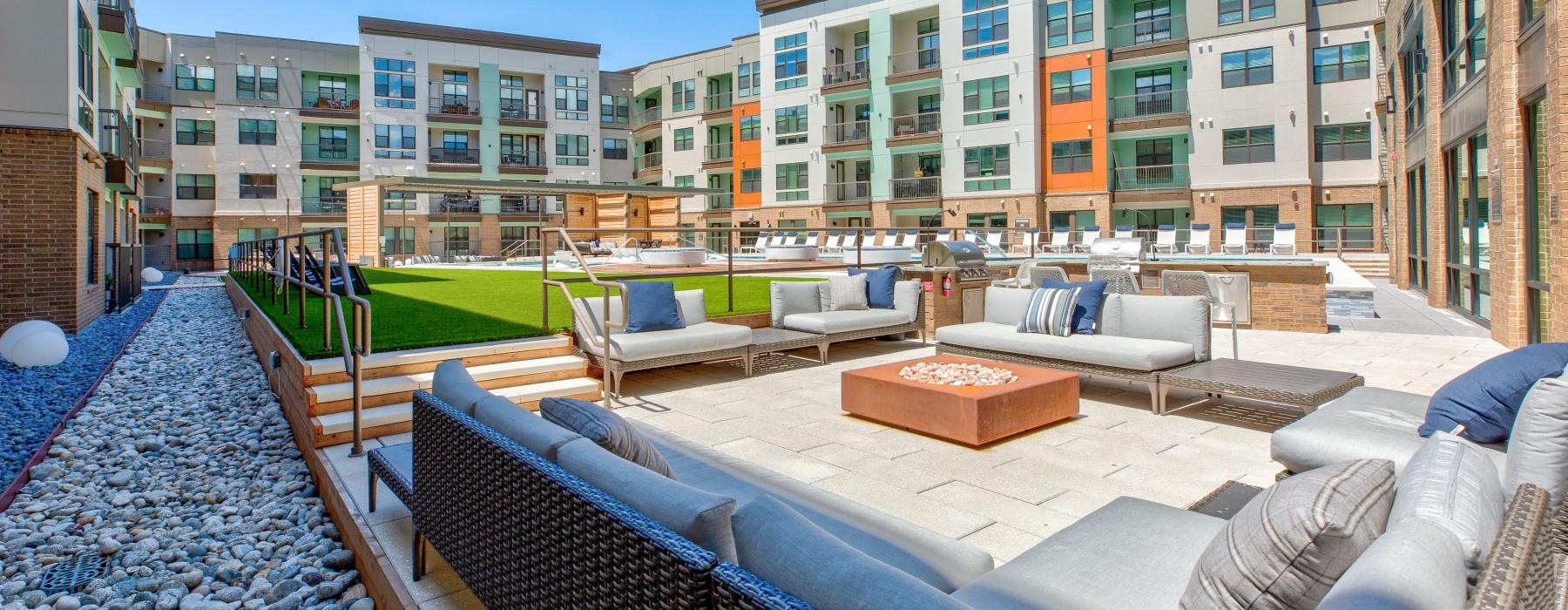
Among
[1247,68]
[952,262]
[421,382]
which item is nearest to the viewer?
[421,382]

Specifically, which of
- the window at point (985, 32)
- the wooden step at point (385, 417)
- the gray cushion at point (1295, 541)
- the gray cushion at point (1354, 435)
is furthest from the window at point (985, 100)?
the gray cushion at point (1295, 541)

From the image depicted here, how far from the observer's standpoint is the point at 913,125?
3538 centimetres

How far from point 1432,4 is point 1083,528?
1528 centimetres

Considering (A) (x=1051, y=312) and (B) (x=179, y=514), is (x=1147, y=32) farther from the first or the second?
(B) (x=179, y=514)

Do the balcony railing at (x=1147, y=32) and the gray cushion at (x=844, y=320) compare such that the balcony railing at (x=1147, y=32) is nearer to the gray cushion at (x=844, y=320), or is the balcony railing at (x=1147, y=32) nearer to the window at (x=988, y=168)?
the window at (x=988, y=168)

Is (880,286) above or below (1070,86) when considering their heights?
below

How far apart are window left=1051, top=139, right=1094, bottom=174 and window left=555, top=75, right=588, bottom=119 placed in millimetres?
25441

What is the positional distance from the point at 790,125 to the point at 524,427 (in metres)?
36.6

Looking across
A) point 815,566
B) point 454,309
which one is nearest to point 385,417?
point 454,309

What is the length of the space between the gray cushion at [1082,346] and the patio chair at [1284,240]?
20.3 metres

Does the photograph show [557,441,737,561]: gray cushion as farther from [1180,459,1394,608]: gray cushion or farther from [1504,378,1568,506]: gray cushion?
[1504,378,1568,506]: gray cushion

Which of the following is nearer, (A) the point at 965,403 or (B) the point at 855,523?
(B) the point at 855,523

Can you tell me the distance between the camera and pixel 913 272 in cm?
1088

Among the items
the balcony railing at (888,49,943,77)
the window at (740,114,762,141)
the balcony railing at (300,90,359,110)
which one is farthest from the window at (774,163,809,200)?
the balcony railing at (300,90,359,110)
